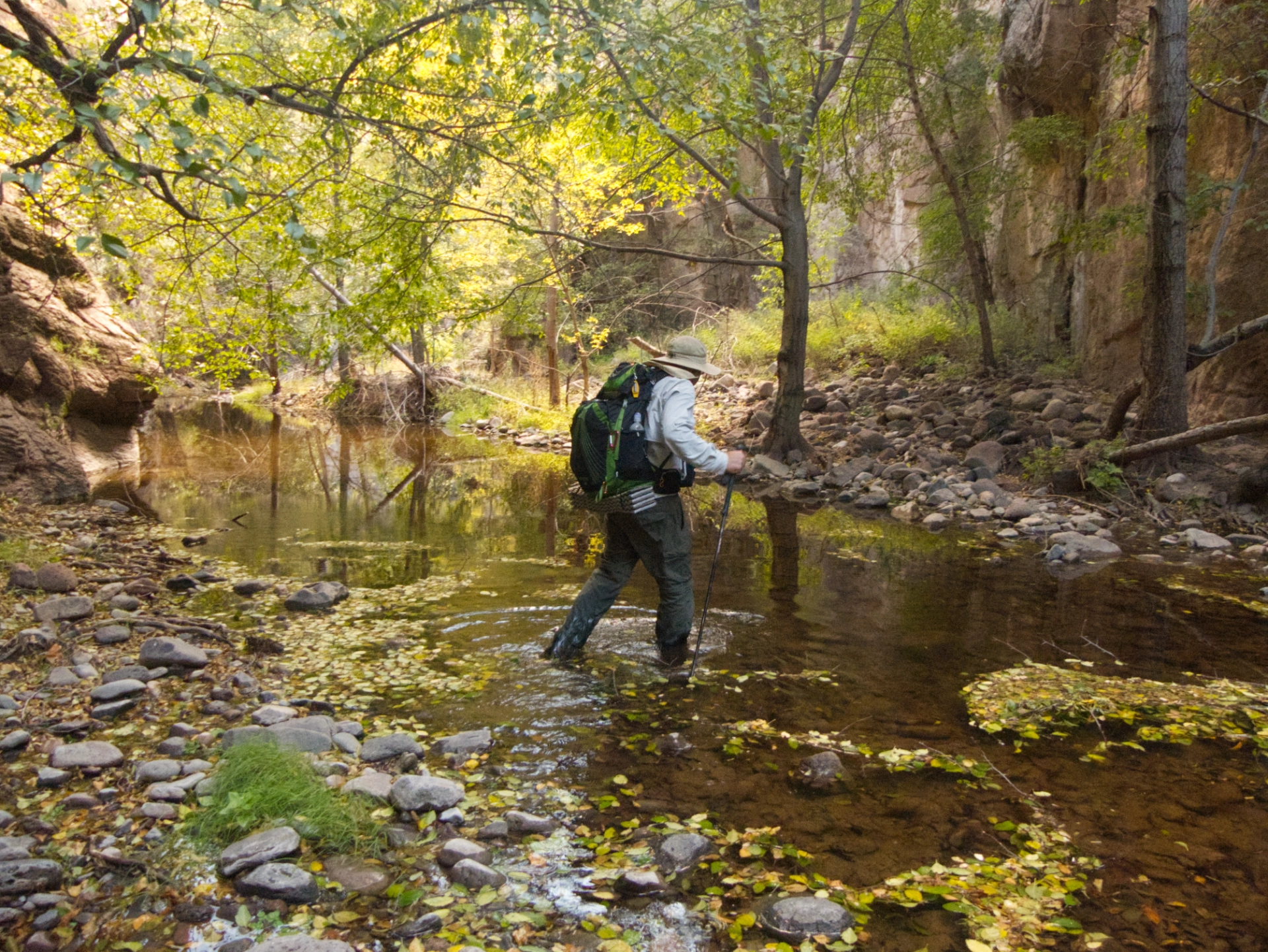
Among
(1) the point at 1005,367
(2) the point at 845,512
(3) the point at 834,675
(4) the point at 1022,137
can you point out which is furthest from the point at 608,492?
(1) the point at 1005,367

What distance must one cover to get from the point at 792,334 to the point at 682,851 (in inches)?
436

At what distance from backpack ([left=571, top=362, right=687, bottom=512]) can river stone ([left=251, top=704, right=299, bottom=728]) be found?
205 centimetres

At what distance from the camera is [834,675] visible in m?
5.50

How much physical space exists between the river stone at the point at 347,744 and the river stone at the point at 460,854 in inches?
42.1

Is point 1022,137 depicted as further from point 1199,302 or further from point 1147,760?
point 1147,760

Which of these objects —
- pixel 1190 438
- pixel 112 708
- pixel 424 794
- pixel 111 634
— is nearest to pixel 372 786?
pixel 424 794

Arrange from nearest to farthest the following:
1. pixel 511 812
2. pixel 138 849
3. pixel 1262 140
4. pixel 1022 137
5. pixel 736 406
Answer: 1. pixel 138 849
2. pixel 511 812
3. pixel 1262 140
4. pixel 1022 137
5. pixel 736 406

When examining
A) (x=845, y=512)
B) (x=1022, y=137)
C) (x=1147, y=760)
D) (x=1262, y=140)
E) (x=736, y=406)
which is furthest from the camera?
(x=736, y=406)

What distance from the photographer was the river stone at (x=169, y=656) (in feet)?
17.0

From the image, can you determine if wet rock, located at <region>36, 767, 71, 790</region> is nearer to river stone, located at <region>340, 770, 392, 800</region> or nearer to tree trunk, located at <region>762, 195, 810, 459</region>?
river stone, located at <region>340, 770, 392, 800</region>

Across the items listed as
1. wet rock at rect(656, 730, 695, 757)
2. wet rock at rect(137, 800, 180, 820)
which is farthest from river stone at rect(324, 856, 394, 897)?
wet rock at rect(656, 730, 695, 757)

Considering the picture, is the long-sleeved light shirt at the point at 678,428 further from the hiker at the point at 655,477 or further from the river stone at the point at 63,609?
the river stone at the point at 63,609

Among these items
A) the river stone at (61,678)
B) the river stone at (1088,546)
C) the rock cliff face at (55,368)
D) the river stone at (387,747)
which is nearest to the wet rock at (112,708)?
the river stone at (61,678)

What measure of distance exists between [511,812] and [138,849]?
4.58 feet
